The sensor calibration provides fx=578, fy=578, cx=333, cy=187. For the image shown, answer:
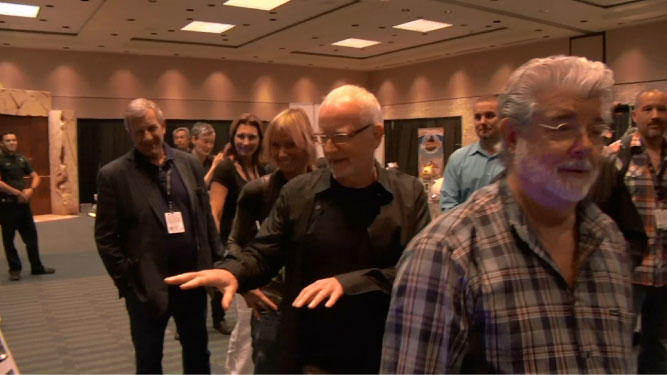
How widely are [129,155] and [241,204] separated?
0.75 metres

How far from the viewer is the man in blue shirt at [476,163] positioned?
337cm

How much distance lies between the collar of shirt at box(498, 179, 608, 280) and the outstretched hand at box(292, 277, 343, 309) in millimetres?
519

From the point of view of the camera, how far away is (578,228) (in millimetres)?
1244

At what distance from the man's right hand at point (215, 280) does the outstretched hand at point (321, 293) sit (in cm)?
22

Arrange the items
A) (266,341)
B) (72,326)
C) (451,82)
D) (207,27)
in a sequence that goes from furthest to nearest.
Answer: (451,82) → (207,27) → (72,326) → (266,341)

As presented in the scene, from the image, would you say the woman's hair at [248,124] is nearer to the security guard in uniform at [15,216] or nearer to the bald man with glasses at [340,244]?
the bald man with glasses at [340,244]

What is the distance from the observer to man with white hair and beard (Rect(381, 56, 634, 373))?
1.07 meters

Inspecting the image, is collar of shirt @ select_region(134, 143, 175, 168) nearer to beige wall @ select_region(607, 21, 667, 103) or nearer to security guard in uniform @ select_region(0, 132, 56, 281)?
security guard in uniform @ select_region(0, 132, 56, 281)

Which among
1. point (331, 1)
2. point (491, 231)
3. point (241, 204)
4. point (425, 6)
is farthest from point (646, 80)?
point (491, 231)

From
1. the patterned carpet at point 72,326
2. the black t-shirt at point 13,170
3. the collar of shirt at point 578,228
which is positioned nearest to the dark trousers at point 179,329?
the patterned carpet at point 72,326

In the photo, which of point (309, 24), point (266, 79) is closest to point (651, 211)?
point (309, 24)

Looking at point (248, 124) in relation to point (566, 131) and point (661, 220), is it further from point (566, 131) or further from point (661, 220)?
point (566, 131)

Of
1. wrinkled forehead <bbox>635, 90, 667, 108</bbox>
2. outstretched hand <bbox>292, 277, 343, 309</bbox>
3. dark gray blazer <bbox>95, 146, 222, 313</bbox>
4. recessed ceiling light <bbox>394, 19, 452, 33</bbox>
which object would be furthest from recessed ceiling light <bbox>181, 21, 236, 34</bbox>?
outstretched hand <bbox>292, 277, 343, 309</bbox>

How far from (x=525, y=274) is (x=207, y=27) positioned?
1353 centimetres
